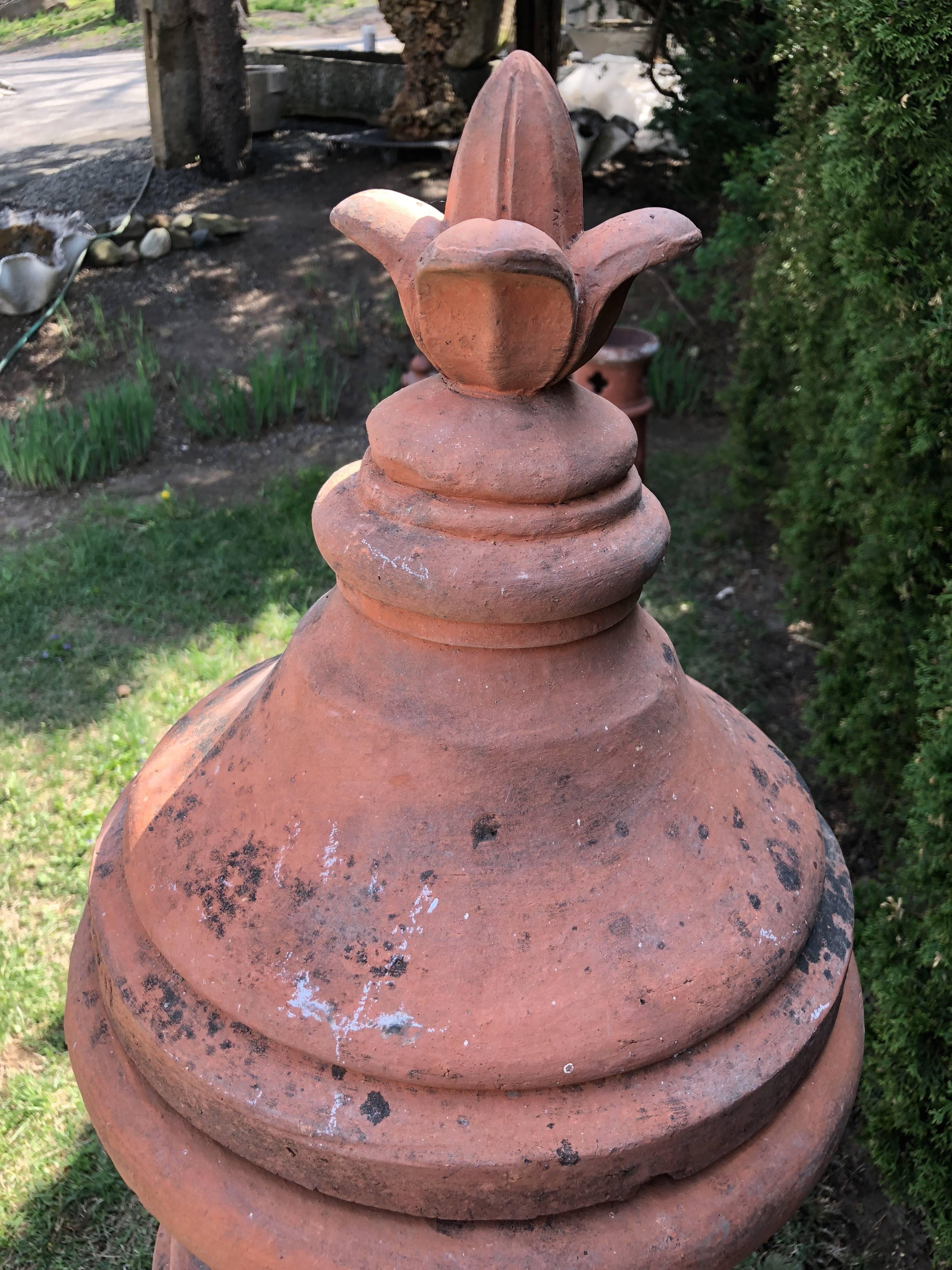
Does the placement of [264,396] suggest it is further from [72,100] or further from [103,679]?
[72,100]

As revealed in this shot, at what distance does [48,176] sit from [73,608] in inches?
162

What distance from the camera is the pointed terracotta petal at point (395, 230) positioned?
4.04ft

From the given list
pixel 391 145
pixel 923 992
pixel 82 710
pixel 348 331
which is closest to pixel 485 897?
pixel 923 992

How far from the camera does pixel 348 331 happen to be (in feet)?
20.2

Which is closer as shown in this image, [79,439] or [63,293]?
[79,439]

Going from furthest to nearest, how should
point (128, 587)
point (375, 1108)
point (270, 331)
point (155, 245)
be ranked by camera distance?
point (155, 245)
point (270, 331)
point (128, 587)
point (375, 1108)

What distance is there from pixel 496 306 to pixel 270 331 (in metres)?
5.47

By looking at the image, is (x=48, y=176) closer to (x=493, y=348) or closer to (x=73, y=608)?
(x=73, y=608)

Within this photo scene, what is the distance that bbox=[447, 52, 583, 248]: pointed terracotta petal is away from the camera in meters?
1.16

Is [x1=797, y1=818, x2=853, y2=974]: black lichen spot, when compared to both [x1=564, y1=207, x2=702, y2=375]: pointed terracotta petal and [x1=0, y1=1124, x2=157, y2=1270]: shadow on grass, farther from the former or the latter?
[x1=0, y1=1124, x2=157, y2=1270]: shadow on grass

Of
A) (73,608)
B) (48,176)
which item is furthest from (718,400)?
(48,176)

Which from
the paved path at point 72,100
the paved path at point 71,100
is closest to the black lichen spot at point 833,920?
the paved path at point 71,100

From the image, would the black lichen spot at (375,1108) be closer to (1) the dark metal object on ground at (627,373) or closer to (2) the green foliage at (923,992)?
(2) the green foliage at (923,992)

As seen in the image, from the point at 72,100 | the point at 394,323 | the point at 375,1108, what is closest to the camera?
the point at 375,1108
